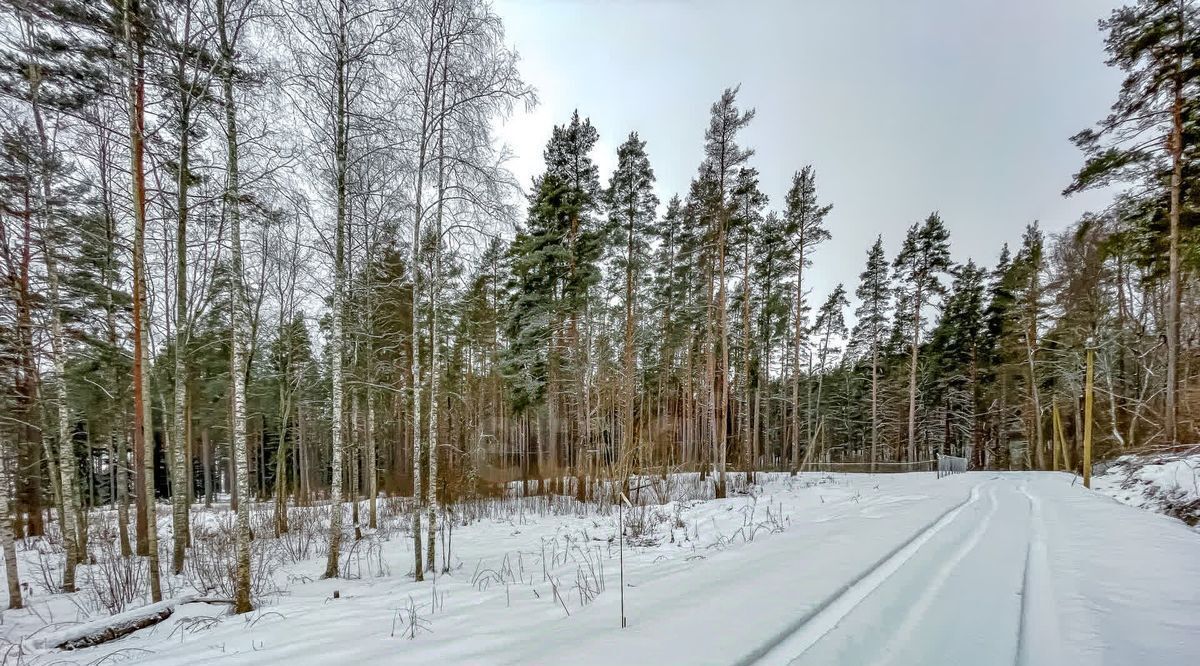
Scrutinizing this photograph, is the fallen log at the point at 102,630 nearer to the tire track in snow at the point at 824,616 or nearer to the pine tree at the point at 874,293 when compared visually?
the tire track in snow at the point at 824,616

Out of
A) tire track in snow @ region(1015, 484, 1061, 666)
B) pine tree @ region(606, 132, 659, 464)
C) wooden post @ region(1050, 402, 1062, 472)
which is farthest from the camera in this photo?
wooden post @ region(1050, 402, 1062, 472)

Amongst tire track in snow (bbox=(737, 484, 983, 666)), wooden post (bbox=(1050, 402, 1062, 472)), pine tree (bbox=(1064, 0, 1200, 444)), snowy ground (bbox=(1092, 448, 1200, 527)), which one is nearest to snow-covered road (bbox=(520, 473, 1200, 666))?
tire track in snow (bbox=(737, 484, 983, 666))

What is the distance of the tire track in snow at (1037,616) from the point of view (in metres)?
2.58

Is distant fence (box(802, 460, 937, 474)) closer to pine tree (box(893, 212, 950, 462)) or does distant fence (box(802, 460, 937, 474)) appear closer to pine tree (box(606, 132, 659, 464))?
pine tree (box(893, 212, 950, 462))

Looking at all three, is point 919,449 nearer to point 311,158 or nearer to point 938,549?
point 938,549

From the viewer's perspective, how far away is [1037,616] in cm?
314

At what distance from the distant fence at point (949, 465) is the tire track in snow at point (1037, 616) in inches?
708

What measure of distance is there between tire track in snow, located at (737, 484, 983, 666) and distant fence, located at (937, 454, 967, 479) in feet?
61.7

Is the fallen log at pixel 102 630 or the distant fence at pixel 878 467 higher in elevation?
the fallen log at pixel 102 630

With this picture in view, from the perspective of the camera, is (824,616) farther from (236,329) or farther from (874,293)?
(874,293)

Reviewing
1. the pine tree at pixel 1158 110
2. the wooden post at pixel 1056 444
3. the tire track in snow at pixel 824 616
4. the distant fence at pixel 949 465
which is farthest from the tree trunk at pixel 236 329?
the wooden post at pixel 1056 444

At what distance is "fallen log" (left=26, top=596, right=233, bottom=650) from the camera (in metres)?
4.46

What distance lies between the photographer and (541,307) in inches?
634

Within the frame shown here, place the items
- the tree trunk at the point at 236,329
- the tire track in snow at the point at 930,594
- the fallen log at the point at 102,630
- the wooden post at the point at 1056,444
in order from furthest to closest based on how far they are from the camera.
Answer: the wooden post at the point at 1056,444
the tree trunk at the point at 236,329
the fallen log at the point at 102,630
the tire track in snow at the point at 930,594
